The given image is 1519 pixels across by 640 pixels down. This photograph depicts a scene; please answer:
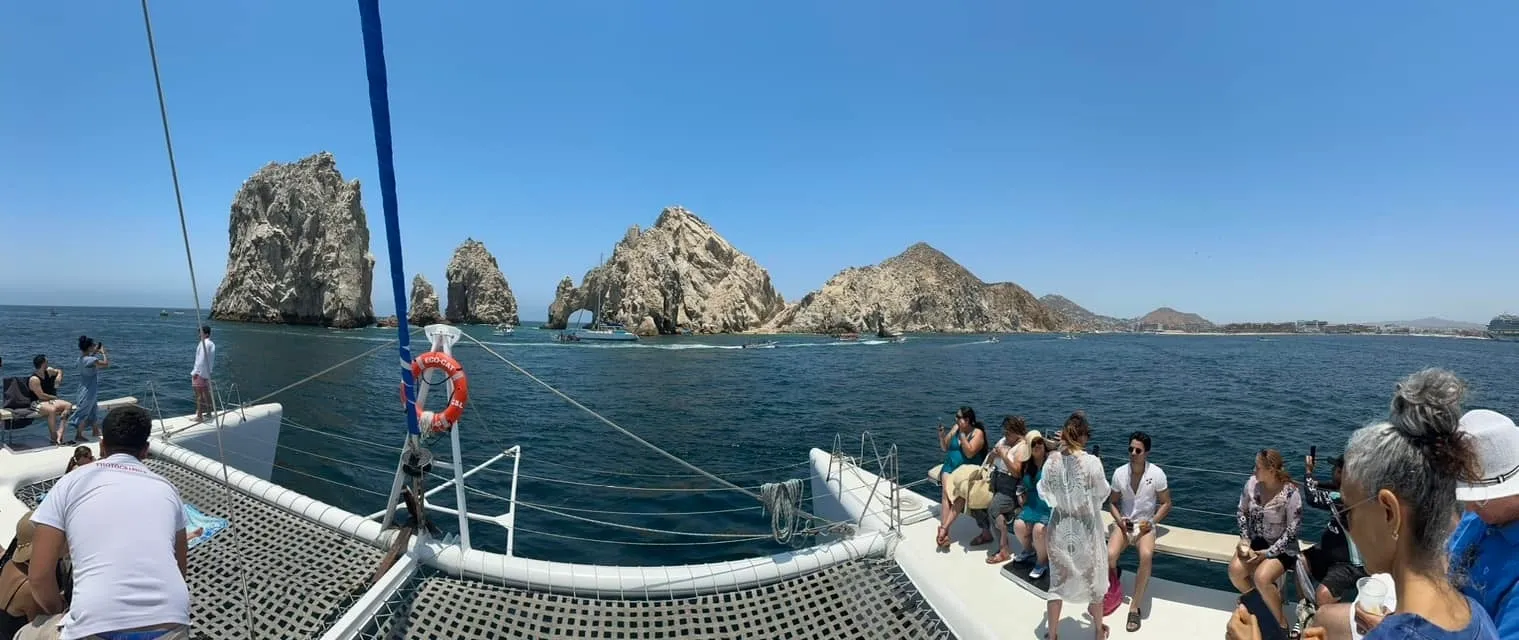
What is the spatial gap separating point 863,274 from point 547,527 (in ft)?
371

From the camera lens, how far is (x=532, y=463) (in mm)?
14438

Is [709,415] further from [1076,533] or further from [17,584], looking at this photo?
[17,584]

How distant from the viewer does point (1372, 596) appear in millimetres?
1971

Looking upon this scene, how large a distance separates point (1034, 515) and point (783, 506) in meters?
2.07

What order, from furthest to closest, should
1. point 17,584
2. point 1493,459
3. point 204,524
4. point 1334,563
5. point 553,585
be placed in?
point 204,524 → point 553,585 → point 1334,563 → point 17,584 → point 1493,459

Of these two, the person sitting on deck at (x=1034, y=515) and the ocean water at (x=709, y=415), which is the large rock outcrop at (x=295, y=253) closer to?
the ocean water at (x=709, y=415)

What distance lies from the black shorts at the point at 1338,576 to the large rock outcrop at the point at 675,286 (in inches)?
3066

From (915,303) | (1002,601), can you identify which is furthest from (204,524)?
(915,303)

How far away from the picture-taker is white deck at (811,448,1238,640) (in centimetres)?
441

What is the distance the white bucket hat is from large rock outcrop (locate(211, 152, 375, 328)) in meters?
98.2

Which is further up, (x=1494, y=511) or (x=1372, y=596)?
(x=1494, y=511)

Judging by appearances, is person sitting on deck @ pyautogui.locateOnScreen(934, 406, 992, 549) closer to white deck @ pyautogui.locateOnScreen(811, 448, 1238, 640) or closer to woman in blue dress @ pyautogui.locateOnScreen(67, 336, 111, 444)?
white deck @ pyautogui.locateOnScreen(811, 448, 1238, 640)

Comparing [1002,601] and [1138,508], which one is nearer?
[1002,601]

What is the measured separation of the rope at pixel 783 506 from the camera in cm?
543
